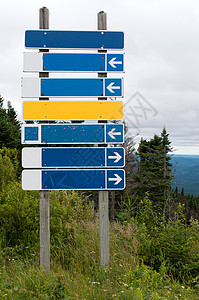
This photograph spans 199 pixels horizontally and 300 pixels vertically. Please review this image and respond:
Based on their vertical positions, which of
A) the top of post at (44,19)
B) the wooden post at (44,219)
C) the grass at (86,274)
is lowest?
the grass at (86,274)

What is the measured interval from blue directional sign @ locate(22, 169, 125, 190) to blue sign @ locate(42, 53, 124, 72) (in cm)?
168

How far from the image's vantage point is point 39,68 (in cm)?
392

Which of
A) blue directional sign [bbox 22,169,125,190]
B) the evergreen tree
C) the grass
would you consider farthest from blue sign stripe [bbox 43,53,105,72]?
the evergreen tree

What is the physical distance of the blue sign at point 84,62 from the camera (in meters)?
3.93

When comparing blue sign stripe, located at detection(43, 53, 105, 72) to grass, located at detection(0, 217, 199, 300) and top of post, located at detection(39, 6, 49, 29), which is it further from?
grass, located at detection(0, 217, 199, 300)

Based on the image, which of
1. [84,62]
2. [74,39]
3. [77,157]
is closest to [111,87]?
[84,62]

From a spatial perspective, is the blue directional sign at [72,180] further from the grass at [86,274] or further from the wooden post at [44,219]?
the grass at [86,274]

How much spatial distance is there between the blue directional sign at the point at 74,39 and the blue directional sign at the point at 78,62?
0.14 metres

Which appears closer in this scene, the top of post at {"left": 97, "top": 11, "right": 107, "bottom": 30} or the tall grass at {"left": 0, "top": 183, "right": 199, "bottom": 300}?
the tall grass at {"left": 0, "top": 183, "right": 199, "bottom": 300}

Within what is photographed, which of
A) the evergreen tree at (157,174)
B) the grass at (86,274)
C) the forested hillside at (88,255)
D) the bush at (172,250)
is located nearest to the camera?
the grass at (86,274)

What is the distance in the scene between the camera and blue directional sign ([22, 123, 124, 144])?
3916 millimetres

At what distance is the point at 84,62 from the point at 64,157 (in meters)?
1.60

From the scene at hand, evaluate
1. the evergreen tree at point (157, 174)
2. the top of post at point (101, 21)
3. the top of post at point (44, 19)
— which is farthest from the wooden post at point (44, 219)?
the evergreen tree at point (157, 174)

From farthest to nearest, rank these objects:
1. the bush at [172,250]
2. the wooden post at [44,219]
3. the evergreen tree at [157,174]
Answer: the evergreen tree at [157,174] < the wooden post at [44,219] < the bush at [172,250]
